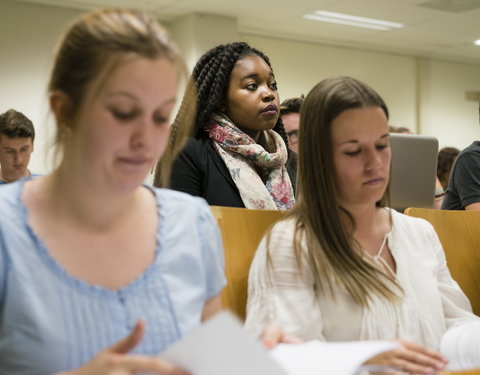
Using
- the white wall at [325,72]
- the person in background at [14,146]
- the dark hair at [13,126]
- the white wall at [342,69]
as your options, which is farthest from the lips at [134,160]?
the white wall at [342,69]

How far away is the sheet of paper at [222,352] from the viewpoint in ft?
2.72

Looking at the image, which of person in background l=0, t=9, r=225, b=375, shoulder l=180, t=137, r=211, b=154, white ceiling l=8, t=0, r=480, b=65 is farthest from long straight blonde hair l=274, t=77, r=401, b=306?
white ceiling l=8, t=0, r=480, b=65

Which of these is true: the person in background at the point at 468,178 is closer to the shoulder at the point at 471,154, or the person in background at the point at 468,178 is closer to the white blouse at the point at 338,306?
the shoulder at the point at 471,154

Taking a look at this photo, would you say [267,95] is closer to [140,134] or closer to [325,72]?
[140,134]

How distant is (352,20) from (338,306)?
595 centimetres

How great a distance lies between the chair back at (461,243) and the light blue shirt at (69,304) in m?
1.02

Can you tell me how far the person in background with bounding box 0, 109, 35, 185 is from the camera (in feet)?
12.1

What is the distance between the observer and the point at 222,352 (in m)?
0.84

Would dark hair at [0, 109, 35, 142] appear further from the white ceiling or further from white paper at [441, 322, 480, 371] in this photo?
white paper at [441, 322, 480, 371]

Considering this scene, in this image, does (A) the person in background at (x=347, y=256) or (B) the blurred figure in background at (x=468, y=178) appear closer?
(A) the person in background at (x=347, y=256)

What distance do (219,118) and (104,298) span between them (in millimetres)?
1377

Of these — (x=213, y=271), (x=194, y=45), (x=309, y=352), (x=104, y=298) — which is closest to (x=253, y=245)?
(x=213, y=271)

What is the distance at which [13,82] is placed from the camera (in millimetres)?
5996

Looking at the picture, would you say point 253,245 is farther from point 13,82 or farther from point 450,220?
point 13,82
